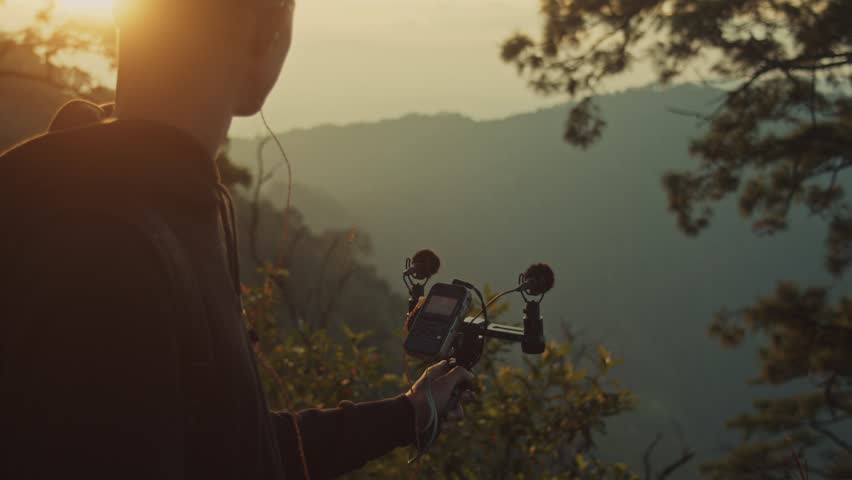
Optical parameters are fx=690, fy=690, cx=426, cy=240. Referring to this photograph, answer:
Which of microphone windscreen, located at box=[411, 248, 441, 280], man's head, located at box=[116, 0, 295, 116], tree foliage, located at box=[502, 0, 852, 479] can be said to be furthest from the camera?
tree foliage, located at box=[502, 0, 852, 479]

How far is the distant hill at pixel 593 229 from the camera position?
97.6 m

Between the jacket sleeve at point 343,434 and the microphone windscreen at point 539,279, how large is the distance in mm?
384

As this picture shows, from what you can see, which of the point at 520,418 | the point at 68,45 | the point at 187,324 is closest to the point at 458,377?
the point at 187,324

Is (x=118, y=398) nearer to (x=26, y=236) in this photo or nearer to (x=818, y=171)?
(x=26, y=236)

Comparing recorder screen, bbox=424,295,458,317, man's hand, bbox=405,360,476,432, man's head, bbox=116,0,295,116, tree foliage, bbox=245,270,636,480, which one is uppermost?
man's head, bbox=116,0,295,116

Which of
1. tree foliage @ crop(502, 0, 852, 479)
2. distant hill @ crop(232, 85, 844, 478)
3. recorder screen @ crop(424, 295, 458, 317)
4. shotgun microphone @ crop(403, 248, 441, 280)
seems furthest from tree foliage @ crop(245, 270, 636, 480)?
distant hill @ crop(232, 85, 844, 478)

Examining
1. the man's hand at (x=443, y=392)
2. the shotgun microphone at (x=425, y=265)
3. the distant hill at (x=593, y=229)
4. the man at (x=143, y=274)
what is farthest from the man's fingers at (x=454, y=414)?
the distant hill at (x=593, y=229)

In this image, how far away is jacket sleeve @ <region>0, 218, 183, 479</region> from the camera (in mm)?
590

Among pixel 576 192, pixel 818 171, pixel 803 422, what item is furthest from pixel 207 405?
pixel 576 192

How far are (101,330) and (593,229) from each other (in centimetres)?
12941

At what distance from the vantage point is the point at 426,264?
168 centimetres

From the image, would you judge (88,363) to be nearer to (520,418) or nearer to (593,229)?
(520,418)

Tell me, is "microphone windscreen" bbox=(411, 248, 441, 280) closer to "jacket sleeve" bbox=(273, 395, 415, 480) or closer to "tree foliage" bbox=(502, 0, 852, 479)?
"jacket sleeve" bbox=(273, 395, 415, 480)

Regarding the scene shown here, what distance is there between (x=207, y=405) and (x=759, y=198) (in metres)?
10.6
